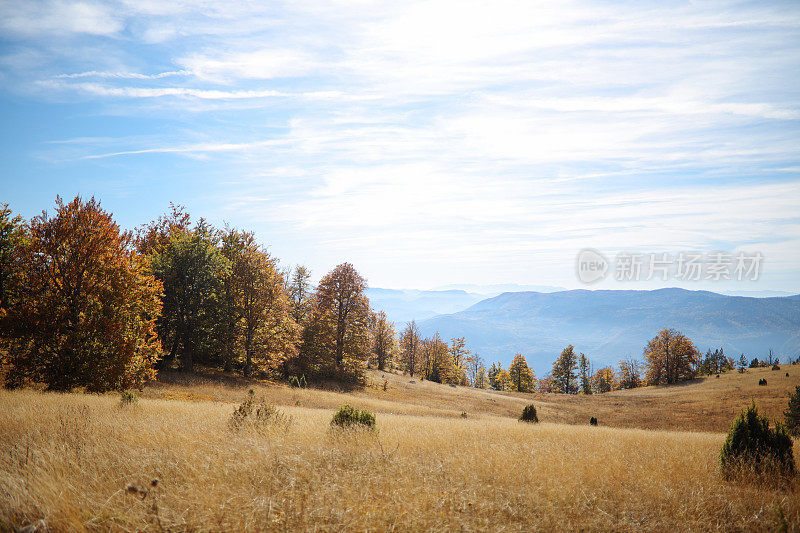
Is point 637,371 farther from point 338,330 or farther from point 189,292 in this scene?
point 189,292

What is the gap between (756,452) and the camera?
8.38 meters

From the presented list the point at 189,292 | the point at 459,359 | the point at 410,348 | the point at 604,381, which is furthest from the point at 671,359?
the point at 189,292

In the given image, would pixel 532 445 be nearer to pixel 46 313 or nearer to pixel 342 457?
pixel 342 457

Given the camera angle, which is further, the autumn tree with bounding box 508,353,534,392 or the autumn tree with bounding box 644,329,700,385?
the autumn tree with bounding box 508,353,534,392

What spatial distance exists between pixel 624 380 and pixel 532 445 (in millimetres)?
100360

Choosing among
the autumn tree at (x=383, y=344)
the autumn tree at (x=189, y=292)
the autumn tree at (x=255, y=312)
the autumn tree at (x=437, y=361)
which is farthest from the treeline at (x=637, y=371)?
the autumn tree at (x=189, y=292)

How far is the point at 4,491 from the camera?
5285 millimetres

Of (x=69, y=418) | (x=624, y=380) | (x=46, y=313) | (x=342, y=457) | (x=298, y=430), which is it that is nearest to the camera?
(x=342, y=457)

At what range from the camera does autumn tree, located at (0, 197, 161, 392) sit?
16.3m

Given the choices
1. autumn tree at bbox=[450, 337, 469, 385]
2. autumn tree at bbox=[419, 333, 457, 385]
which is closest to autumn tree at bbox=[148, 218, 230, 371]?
autumn tree at bbox=[419, 333, 457, 385]

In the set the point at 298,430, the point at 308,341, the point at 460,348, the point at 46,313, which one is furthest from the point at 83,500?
the point at 460,348

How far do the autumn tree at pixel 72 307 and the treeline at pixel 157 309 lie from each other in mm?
43

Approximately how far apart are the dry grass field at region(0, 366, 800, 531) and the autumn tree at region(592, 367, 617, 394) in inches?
3999

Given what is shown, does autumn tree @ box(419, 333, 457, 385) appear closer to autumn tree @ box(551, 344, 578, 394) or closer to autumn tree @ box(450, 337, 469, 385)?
autumn tree @ box(450, 337, 469, 385)
